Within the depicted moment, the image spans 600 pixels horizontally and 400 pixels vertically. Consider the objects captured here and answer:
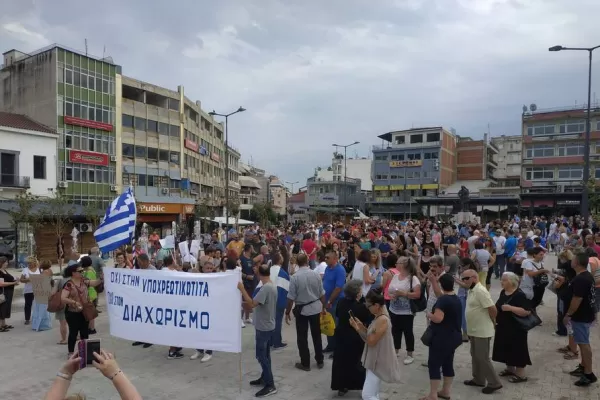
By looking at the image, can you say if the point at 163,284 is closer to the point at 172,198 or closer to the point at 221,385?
the point at 221,385

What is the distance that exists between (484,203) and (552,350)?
5375cm

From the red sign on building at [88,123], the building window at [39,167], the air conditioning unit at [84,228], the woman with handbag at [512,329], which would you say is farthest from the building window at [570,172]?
the woman with handbag at [512,329]

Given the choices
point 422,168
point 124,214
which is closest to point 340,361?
point 124,214

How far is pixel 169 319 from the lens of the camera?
6.48 meters

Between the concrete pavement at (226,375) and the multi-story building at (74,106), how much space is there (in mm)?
32387

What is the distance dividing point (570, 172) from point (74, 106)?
2245 inches

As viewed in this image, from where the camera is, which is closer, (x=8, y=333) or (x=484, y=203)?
(x=8, y=333)

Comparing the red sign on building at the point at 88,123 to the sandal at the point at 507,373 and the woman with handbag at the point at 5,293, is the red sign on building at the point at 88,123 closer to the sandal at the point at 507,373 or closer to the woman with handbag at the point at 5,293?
the woman with handbag at the point at 5,293

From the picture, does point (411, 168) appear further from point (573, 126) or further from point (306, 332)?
point (306, 332)

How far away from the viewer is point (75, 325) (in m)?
7.30

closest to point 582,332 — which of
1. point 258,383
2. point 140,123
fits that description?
point 258,383

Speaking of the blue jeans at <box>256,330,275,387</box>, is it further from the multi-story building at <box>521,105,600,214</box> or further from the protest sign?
the multi-story building at <box>521,105,600,214</box>

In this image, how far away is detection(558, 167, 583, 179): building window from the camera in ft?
188

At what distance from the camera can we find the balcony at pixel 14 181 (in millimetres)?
32069
